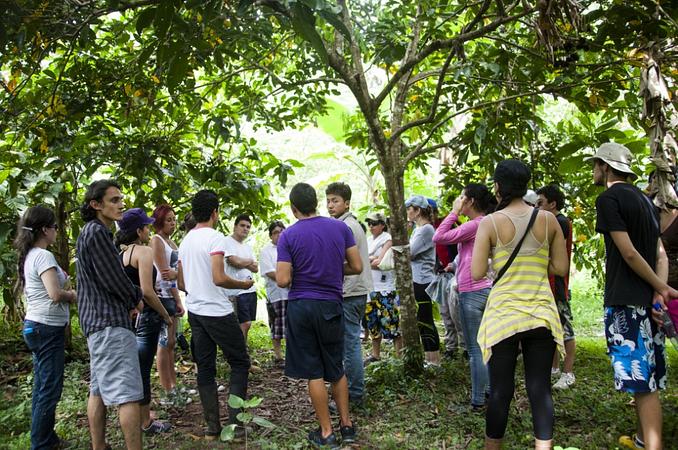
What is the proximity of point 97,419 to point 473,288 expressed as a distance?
109 inches

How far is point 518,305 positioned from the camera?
3232 mm

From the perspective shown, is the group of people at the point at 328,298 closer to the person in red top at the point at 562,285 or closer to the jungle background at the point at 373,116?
the person in red top at the point at 562,285

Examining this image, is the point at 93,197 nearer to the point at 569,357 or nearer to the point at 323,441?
the point at 323,441

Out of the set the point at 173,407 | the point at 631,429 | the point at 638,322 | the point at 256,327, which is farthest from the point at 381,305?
the point at 256,327

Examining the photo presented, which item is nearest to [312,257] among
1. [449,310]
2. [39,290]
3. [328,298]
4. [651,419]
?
[328,298]

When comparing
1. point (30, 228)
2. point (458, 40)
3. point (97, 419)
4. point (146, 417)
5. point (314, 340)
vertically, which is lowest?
point (146, 417)

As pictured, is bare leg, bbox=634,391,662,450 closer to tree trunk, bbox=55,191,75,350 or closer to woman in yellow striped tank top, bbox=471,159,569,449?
woman in yellow striped tank top, bbox=471,159,569,449

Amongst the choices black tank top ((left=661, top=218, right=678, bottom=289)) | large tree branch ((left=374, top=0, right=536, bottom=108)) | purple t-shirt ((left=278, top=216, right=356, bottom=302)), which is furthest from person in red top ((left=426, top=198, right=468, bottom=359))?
black tank top ((left=661, top=218, right=678, bottom=289))

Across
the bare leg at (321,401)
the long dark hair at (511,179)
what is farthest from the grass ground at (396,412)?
the long dark hair at (511,179)

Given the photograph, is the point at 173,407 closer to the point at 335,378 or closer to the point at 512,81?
the point at 335,378

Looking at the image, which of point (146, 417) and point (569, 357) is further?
point (569, 357)

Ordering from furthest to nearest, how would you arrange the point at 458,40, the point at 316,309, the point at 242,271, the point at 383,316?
1. the point at 242,271
2. the point at 383,316
3. the point at 458,40
4. the point at 316,309

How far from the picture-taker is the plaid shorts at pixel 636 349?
3.30 m

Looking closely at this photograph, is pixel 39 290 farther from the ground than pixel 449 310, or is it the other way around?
pixel 39 290
